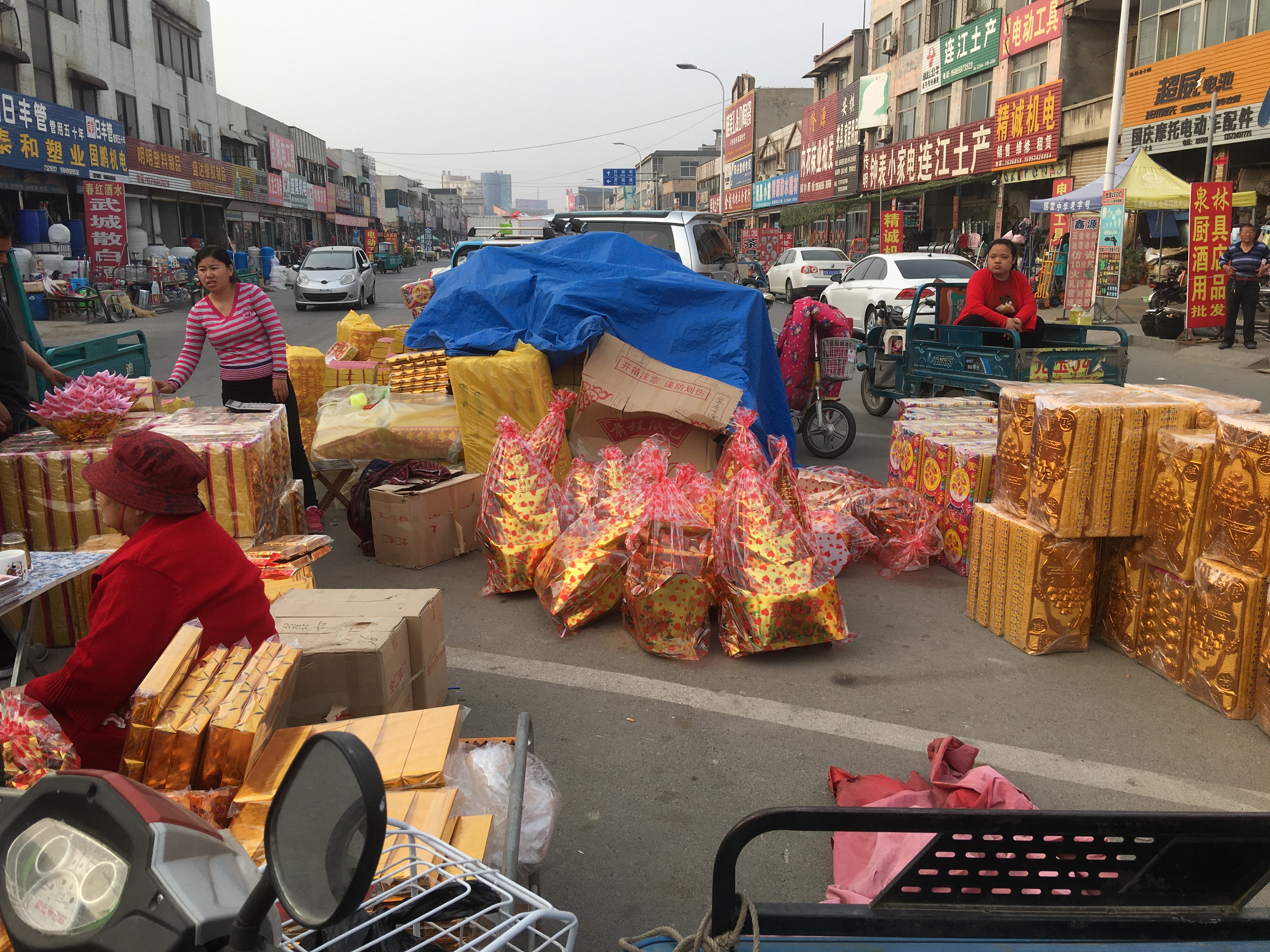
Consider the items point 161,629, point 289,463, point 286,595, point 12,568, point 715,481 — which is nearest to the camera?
point 161,629

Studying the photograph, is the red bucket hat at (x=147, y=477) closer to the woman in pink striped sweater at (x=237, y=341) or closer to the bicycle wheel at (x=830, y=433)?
the woman in pink striped sweater at (x=237, y=341)

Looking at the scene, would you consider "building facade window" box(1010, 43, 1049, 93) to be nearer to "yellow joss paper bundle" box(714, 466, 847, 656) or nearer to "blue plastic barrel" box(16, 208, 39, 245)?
"yellow joss paper bundle" box(714, 466, 847, 656)

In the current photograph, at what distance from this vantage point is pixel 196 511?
2.70 m

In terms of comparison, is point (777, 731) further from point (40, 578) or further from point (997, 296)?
point (997, 296)

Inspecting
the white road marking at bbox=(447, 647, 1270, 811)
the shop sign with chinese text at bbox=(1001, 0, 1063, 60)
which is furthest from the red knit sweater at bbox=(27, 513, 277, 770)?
the shop sign with chinese text at bbox=(1001, 0, 1063, 60)

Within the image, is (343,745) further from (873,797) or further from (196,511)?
(873,797)

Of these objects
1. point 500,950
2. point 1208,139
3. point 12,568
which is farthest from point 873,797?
point 1208,139

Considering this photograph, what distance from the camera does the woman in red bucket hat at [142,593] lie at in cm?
246

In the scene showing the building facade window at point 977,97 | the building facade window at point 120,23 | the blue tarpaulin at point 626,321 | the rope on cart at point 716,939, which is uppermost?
the building facade window at point 120,23

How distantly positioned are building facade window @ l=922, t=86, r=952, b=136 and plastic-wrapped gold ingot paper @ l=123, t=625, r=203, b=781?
110 ft

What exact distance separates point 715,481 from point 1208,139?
18473 millimetres

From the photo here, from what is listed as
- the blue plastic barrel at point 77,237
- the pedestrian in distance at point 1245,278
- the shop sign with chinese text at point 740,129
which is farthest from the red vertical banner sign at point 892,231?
the shop sign with chinese text at point 740,129

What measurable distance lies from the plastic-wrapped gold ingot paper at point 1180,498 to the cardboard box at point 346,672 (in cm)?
324

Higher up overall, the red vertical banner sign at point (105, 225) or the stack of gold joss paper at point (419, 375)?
the red vertical banner sign at point (105, 225)
